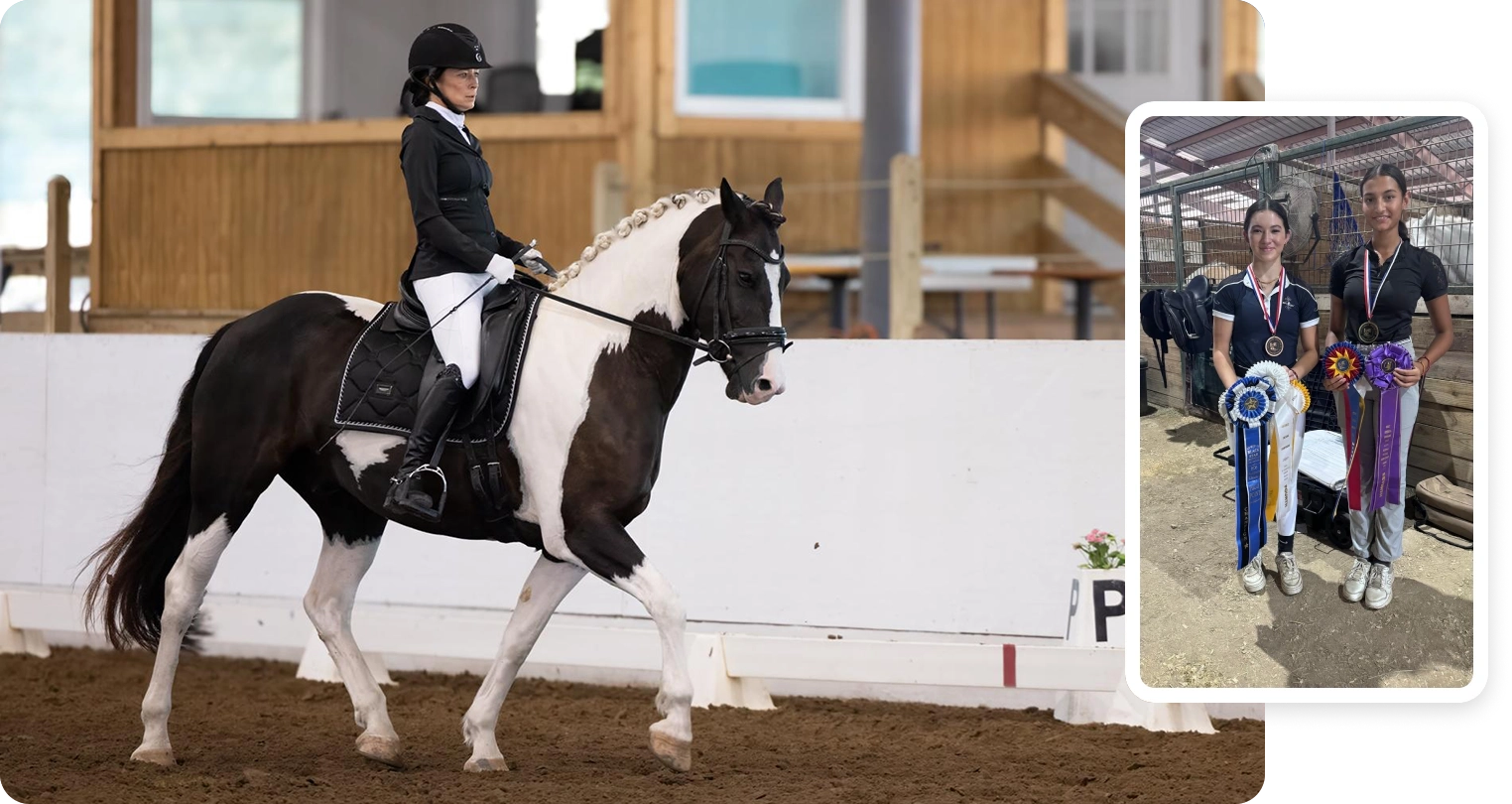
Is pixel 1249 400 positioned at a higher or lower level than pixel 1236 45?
lower

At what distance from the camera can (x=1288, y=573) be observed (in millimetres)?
3629

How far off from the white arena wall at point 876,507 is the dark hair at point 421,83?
1.87 meters

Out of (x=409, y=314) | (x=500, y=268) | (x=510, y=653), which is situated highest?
(x=500, y=268)

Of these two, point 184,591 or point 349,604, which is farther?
point 349,604

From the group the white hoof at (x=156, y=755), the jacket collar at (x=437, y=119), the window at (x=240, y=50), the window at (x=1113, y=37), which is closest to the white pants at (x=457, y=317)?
the jacket collar at (x=437, y=119)

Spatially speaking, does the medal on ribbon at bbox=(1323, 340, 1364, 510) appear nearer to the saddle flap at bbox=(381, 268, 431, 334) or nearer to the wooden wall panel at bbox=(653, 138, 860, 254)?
the saddle flap at bbox=(381, 268, 431, 334)

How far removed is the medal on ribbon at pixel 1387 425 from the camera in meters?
3.58

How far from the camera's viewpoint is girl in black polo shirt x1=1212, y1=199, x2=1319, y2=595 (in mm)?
3561

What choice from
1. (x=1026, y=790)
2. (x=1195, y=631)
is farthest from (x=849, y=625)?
(x=1195, y=631)

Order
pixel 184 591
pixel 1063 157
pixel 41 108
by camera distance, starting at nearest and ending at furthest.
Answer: pixel 184 591, pixel 1063 157, pixel 41 108

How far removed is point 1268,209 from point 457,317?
210cm

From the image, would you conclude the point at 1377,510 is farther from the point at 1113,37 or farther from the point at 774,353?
the point at 1113,37

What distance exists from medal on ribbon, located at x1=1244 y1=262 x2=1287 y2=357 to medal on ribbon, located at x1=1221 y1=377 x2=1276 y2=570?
82 mm

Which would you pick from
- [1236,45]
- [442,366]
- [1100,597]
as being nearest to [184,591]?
[442,366]
